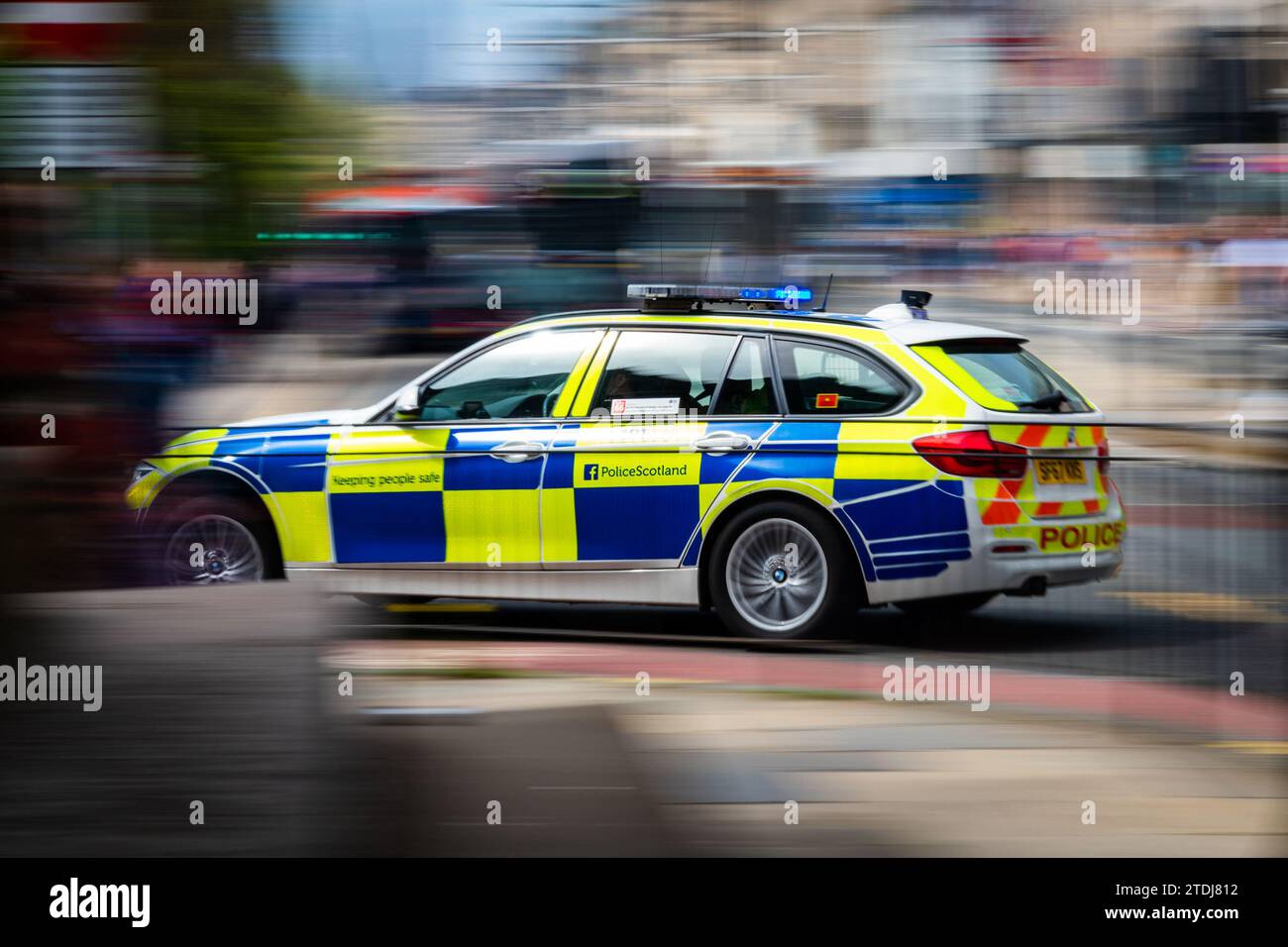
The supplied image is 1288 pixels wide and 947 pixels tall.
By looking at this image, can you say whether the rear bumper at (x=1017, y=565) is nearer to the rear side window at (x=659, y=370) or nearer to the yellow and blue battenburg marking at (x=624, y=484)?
the yellow and blue battenburg marking at (x=624, y=484)

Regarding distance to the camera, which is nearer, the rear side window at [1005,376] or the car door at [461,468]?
the rear side window at [1005,376]

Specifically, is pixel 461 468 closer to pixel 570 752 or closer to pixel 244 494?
pixel 244 494

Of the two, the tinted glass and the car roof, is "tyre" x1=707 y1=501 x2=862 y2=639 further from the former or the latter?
the car roof

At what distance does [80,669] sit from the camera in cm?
291

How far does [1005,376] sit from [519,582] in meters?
2.11

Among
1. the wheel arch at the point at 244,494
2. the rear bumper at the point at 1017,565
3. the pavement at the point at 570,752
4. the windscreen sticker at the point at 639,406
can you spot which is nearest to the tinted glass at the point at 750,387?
the windscreen sticker at the point at 639,406

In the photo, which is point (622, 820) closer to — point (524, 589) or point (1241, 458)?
point (524, 589)

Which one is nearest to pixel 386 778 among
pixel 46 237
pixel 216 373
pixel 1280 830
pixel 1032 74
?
pixel 216 373

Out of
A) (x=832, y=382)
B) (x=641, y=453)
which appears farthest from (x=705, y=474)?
(x=832, y=382)

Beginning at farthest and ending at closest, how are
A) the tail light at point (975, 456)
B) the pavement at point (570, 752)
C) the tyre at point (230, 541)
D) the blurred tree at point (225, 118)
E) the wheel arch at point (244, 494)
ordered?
the tail light at point (975, 456) → the wheel arch at point (244, 494) → the tyre at point (230, 541) → the pavement at point (570, 752) → the blurred tree at point (225, 118)

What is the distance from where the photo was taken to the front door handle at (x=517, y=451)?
5961 millimetres

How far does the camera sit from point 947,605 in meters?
5.77

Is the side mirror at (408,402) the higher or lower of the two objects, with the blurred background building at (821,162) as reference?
lower

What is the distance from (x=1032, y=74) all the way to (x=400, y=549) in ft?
10.3
